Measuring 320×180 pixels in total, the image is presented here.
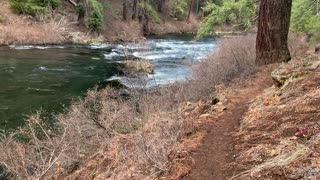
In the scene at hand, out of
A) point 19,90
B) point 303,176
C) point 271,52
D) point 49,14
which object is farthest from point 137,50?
point 303,176

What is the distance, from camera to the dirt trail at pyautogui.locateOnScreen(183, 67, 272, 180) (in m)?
4.50

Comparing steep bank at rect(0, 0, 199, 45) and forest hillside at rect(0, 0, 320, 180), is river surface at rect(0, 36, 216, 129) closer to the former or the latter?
forest hillside at rect(0, 0, 320, 180)

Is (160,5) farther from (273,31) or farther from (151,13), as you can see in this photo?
(273,31)

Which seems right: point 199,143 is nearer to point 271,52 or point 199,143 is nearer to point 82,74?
point 271,52

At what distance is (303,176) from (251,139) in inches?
61.8

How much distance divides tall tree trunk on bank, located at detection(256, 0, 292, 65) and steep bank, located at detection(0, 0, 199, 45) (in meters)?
21.6

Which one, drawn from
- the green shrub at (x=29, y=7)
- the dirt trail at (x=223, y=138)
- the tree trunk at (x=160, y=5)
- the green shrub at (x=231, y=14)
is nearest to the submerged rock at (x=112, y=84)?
the green shrub at (x=231, y=14)

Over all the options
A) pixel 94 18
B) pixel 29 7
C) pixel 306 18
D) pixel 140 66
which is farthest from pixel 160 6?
pixel 306 18

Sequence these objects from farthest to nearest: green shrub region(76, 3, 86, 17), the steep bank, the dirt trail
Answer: green shrub region(76, 3, 86, 17) < the steep bank < the dirt trail

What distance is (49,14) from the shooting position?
32.1 meters

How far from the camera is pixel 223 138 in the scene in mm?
5430

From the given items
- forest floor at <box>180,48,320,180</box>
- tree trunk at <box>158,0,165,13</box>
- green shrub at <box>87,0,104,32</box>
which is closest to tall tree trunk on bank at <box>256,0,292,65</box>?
forest floor at <box>180,48,320,180</box>

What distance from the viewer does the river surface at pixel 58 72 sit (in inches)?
539

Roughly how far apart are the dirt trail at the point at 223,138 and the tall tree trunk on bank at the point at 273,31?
Result: 100 cm
